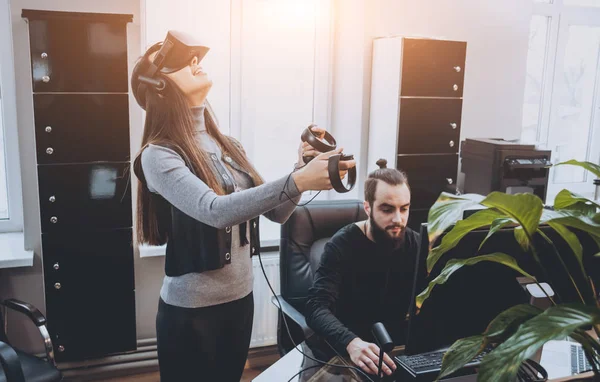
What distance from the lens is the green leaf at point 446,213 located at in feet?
2.72

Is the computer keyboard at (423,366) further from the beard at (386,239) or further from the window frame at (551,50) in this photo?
the window frame at (551,50)

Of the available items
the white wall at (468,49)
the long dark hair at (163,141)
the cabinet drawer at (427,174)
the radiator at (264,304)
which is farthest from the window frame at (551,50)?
the long dark hair at (163,141)

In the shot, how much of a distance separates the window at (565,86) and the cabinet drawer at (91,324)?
2.93 m

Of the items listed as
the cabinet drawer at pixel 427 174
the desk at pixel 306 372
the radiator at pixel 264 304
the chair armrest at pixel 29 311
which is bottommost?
the radiator at pixel 264 304

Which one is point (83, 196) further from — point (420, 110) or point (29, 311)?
point (420, 110)

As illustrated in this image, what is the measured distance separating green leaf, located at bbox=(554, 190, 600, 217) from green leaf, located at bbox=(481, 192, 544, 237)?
0.35 feet

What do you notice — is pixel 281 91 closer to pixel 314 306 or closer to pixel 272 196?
pixel 314 306

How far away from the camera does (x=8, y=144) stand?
290cm

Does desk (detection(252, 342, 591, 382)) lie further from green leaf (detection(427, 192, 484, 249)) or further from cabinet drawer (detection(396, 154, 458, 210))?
cabinet drawer (detection(396, 154, 458, 210))

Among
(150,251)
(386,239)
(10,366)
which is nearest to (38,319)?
(10,366)

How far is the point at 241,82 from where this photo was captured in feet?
10.4

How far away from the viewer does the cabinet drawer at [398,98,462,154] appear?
9.98 feet

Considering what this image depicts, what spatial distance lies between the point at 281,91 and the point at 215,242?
6.10 feet

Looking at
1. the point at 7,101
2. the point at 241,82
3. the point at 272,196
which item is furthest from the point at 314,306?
the point at 7,101
